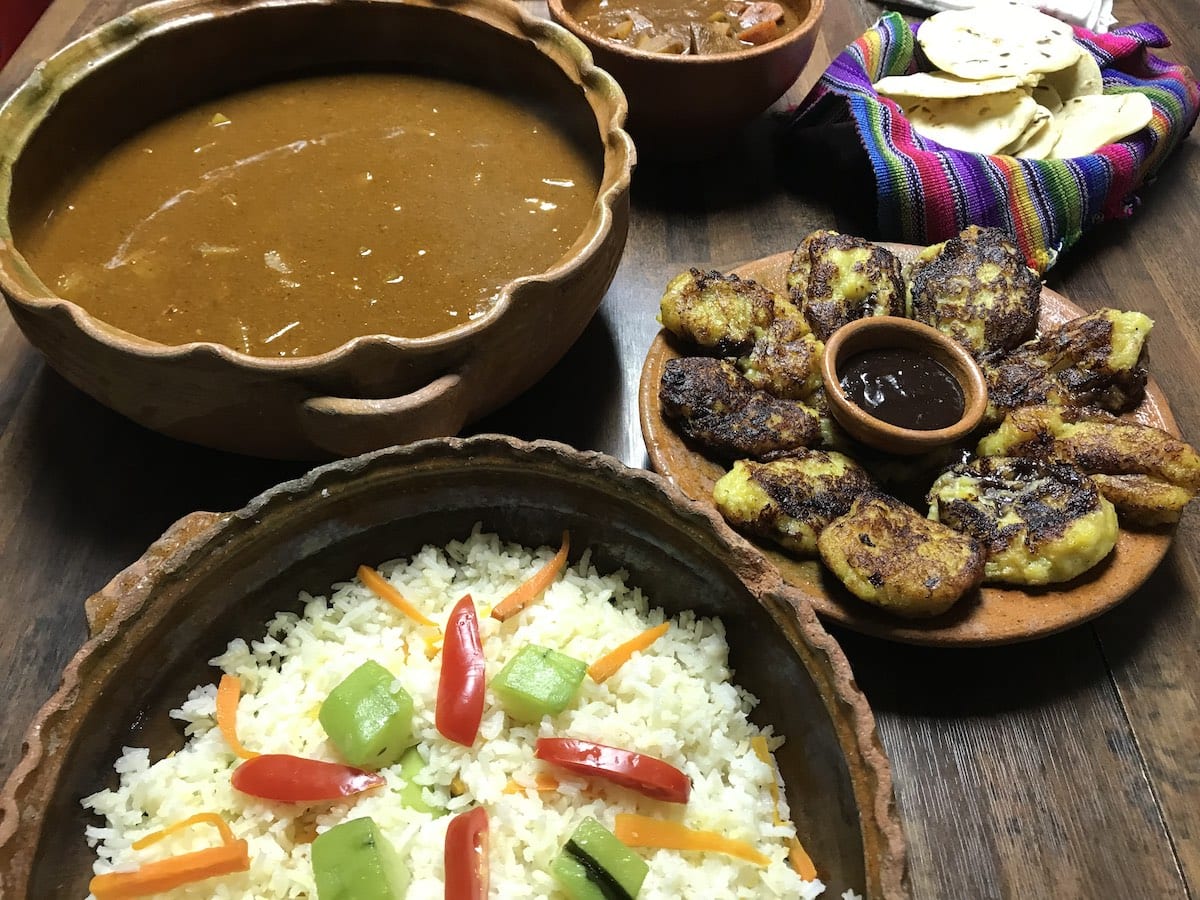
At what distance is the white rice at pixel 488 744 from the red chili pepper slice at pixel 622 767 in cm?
3

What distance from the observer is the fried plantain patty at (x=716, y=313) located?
1.81m

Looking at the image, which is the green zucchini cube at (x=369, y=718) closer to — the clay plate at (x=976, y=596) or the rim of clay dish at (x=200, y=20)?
the rim of clay dish at (x=200, y=20)

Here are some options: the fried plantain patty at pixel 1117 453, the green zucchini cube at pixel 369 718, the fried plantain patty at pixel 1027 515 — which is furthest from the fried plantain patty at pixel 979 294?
the green zucchini cube at pixel 369 718

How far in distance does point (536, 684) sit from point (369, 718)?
253 mm

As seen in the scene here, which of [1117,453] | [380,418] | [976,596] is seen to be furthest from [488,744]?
[1117,453]

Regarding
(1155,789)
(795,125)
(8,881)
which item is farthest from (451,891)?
(795,125)

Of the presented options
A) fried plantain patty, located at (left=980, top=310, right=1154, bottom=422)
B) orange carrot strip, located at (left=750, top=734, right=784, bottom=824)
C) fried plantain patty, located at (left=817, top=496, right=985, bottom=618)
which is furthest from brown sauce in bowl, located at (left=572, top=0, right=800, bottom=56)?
orange carrot strip, located at (left=750, top=734, right=784, bottom=824)

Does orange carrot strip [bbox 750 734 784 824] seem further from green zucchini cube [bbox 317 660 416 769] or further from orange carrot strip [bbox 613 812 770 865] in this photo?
green zucchini cube [bbox 317 660 416 769]

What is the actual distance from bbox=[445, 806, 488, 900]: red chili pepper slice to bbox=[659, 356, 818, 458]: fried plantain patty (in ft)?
2.74

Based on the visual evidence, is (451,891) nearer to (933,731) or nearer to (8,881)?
(8,881)

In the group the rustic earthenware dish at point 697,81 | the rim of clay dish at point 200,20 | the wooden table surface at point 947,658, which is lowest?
the wooden table surface at point 947,658

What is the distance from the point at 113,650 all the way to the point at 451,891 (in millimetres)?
574

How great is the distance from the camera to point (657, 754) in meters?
1.29

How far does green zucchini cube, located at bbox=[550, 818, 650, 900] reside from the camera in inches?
45.2
